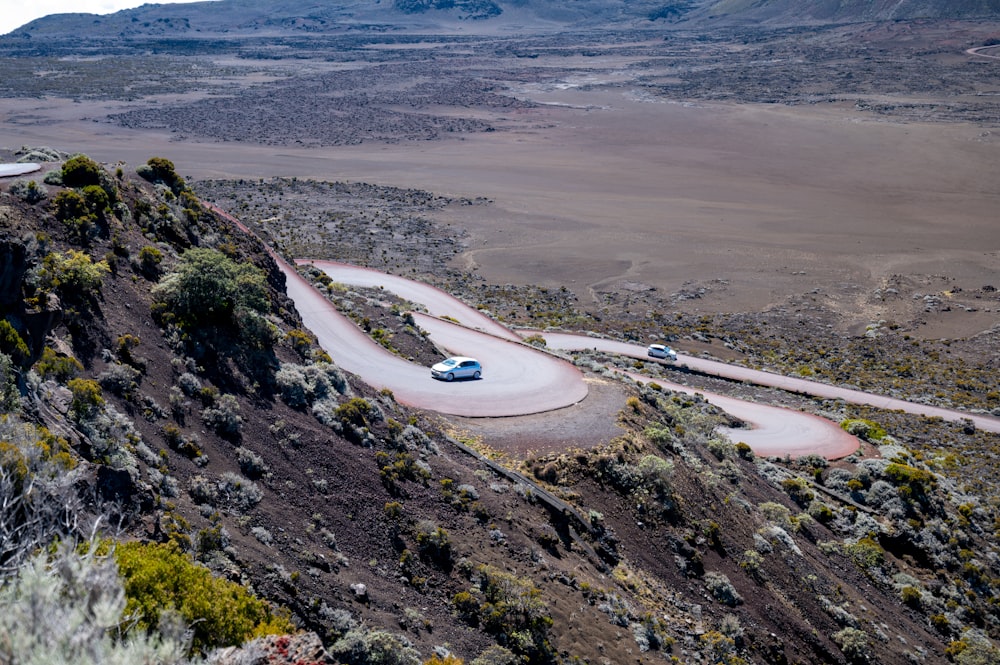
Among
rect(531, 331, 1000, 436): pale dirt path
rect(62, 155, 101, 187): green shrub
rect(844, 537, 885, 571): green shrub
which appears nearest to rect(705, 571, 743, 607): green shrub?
rect(844, 537, 885, 571): green shrub

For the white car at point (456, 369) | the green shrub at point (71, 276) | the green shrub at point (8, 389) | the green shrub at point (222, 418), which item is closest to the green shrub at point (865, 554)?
the white car at point (456, 369)

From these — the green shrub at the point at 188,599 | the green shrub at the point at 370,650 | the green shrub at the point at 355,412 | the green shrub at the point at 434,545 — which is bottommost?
the green shrub at the point at 434,545

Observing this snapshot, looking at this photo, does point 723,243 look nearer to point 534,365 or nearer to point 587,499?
point 534,365

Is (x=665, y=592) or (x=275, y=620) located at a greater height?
(x=275, y=620)

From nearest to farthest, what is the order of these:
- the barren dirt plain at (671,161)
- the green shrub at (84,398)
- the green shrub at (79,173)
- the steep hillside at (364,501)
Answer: the steep hillside at (364,501), the green shrub at (84,398), the green shrub at (79,173), the barren dirt plain at (671,161)

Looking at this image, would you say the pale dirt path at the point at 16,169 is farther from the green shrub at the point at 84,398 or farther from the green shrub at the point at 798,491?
the green shrub at the point at 798,491

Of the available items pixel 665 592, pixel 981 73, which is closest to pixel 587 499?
pixel 665 592
